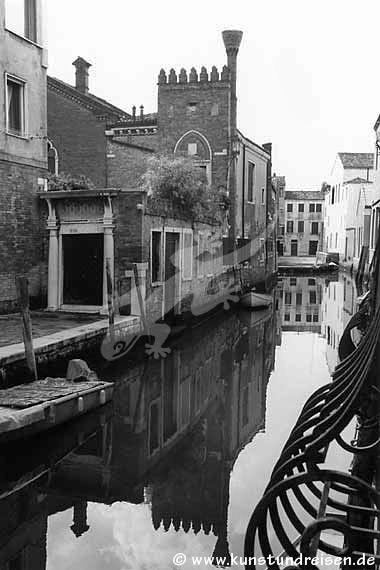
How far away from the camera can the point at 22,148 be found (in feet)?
34.4

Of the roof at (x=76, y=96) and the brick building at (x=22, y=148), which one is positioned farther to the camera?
the roof at (x=76, y=96)

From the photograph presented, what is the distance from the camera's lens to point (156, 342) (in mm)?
11109

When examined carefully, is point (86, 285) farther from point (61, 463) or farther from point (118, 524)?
point (118, 524)

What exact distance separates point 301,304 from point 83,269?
11403 millimetres

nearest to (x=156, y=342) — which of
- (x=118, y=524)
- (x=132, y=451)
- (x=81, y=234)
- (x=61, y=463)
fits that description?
(x=81, y=234)

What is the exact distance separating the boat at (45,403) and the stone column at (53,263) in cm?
449

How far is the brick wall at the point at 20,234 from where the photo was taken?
10.2 metres

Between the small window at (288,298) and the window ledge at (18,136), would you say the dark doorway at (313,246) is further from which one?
the window ledge at (18,136)

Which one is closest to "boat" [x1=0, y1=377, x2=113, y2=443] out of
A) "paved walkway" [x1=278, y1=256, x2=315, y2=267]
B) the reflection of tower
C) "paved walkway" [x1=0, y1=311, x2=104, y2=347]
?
the reflection of tower

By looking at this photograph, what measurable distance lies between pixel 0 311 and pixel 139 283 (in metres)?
2.49

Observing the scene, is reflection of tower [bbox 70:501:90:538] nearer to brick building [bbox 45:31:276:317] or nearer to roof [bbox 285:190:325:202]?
brick building [bbox 45:31:276:317]

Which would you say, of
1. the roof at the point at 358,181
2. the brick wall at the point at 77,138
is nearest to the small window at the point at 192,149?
the brick wall at the point at 77,138

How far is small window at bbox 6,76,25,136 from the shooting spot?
10.2 meters

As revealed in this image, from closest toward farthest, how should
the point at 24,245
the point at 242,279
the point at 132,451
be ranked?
1. the point at 132,451
2. the point at 24,245
3. the point at 242,279
